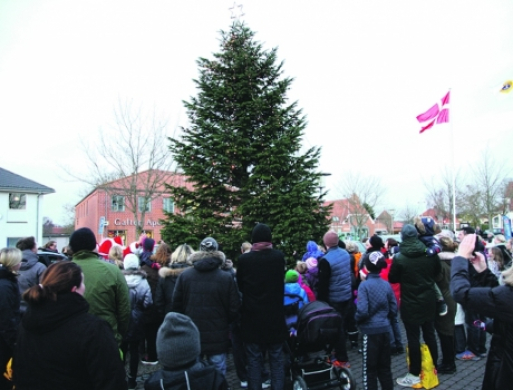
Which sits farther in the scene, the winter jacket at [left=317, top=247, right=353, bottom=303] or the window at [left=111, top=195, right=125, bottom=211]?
the window at [left=111, top=195, right=125, bottom=211]

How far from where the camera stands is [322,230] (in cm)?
1256

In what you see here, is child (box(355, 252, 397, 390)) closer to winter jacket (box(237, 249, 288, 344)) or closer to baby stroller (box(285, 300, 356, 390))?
baby stroller (box(285, 300, 356, 390))

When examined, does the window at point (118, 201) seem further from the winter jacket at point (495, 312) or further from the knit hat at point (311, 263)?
the winter jacket at point (495, 312)

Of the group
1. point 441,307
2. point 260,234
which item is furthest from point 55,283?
point 441,307

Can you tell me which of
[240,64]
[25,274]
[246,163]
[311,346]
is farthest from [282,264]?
[240,64]

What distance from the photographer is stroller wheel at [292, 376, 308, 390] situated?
17.0ft

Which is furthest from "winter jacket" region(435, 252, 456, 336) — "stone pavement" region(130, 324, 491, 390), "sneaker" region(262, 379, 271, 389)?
"sneaker" region(262, 379, 271, 389)

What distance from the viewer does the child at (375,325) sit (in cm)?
508

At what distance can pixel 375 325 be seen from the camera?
17.0 ft

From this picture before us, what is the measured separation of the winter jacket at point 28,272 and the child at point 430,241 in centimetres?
556

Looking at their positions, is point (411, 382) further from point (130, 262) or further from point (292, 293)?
point (130, 262)

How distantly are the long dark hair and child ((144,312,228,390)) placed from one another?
71 cm

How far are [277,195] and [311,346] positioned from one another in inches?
273

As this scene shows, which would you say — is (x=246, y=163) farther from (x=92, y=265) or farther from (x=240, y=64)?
(x=92, y=265)
